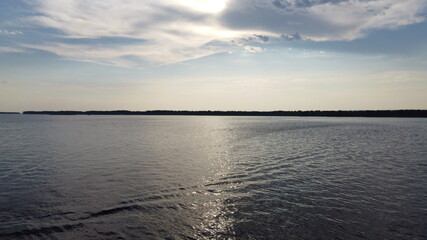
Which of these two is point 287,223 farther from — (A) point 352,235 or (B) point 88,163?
(B) point 88,163

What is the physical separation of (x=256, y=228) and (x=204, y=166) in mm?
14534

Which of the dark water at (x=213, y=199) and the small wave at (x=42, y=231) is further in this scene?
the dark water at (x=213, y=199)

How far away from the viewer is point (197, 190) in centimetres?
1794

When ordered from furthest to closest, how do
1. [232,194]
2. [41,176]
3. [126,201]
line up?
[41,176]
[232,194]
[126,201]

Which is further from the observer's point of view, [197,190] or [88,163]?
[88,163]

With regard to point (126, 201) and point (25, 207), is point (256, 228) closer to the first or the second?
point (126, 201)

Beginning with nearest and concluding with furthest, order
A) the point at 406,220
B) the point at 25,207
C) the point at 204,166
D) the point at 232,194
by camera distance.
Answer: the point at 406,220, the point at 25,207, the point at 232,194, the point at 204,166

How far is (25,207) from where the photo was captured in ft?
47.5

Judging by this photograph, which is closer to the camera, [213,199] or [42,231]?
[42,231]

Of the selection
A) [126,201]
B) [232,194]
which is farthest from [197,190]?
[126,201]

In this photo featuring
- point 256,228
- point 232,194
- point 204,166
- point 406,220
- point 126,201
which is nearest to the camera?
point 256,228

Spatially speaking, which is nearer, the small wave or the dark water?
the small wave

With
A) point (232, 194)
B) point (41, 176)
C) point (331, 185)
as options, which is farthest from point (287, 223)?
point (41, 176)

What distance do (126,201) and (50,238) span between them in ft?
16.2
